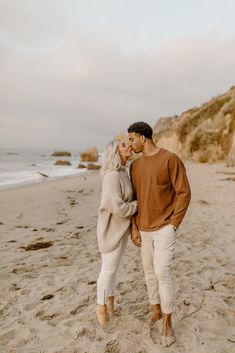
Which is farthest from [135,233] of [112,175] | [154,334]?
[154,334]

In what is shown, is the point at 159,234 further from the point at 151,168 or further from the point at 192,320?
the point at 192,320

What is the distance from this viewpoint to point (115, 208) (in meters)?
3.18

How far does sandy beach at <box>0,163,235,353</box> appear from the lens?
10.4 ft

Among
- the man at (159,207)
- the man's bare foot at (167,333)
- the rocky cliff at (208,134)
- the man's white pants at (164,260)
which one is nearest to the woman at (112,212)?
the man at (159,207)

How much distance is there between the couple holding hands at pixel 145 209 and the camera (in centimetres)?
309

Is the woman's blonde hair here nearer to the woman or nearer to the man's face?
the woman

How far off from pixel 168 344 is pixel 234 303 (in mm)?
1313

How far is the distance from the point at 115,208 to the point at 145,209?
1.04 feet

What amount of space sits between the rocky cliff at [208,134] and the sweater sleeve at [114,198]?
724 inches

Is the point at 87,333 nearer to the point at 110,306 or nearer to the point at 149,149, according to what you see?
the point at 110,306

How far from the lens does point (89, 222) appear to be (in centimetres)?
882

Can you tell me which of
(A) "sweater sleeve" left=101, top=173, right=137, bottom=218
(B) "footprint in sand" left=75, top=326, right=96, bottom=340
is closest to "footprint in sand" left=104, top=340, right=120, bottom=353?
(B) "footprint in sand" left=75, top=326, right=96, bottom=340

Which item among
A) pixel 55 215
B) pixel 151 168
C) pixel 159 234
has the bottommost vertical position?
pixel 55 215

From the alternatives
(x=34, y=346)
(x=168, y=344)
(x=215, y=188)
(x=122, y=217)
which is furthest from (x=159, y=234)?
(x=215, y=188)
